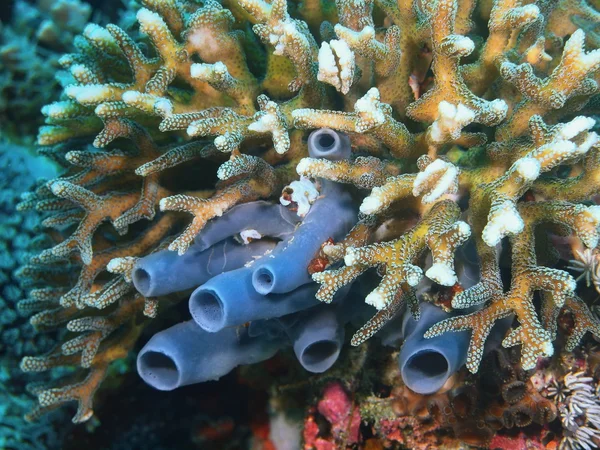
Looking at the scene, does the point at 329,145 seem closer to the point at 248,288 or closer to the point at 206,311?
the point at 248,288

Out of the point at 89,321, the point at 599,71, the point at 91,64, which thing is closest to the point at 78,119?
the point at 91,64

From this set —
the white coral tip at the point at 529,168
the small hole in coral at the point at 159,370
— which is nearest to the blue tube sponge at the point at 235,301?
the small hole in coral at the point at 159,370

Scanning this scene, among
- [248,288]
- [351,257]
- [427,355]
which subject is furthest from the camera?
[427,355]

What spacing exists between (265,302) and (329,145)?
2.48 feet

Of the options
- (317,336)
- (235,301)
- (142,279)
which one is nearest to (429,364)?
(317,336)

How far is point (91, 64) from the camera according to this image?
267 centimetres

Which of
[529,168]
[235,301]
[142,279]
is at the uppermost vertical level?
[529,168]

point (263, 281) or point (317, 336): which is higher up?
point (263, 281)

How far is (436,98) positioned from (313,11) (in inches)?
38.5

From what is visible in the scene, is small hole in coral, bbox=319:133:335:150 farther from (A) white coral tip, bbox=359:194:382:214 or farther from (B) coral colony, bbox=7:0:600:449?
(A) white coral tip, bbox=359:194:382:214

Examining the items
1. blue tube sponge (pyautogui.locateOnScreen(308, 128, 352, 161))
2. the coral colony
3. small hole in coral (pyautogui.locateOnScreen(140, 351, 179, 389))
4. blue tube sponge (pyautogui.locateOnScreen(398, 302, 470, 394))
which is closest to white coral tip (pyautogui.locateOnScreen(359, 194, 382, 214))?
the coral colony

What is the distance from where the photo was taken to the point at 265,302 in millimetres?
1992

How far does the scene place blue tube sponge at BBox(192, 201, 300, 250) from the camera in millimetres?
2174

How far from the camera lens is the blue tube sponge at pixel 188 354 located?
221 centimetres
